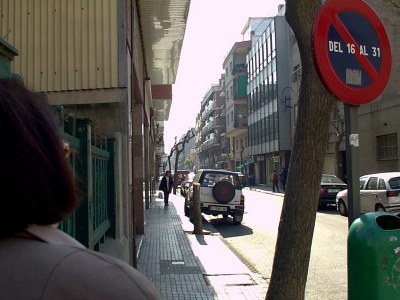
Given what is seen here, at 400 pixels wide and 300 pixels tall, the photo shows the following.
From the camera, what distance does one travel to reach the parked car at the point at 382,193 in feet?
46.7

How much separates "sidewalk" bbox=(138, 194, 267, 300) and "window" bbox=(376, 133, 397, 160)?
1672 cm

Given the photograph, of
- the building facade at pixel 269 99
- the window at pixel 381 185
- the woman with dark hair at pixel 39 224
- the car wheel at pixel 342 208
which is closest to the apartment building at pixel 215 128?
the building facade at pixel 269 99

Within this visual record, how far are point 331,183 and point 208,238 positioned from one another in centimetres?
1049

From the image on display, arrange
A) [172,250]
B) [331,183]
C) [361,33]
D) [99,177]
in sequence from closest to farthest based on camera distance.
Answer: [361,33] < [99,177] < [172,250] < [331,183]

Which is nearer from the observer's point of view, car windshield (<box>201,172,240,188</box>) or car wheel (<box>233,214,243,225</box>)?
car wheel (<box>233,214,243,225</box>)

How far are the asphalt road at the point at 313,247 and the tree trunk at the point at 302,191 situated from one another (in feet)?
9.45

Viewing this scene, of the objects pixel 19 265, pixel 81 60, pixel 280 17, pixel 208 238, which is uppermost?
pixel 280 17

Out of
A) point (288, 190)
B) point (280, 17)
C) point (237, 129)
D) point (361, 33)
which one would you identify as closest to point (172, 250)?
point (288, 190)

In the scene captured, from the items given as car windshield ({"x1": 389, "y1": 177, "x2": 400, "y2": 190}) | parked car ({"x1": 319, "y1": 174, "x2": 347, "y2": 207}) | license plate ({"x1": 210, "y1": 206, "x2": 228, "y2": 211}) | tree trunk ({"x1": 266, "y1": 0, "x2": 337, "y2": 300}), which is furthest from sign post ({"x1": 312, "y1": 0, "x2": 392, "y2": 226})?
parked car ({"x1": 319, "y1": 174, "x2": 347, "y2": 207})

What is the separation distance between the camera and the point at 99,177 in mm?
5250

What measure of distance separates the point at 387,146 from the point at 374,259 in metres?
24.8

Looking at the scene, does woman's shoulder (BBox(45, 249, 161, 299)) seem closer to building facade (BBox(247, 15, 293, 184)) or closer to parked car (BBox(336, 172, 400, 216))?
parked car (BBox(336, 172, 400, 216))

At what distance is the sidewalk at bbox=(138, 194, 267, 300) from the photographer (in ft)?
21.8

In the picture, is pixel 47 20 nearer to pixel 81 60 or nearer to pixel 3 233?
pixel 81 60
